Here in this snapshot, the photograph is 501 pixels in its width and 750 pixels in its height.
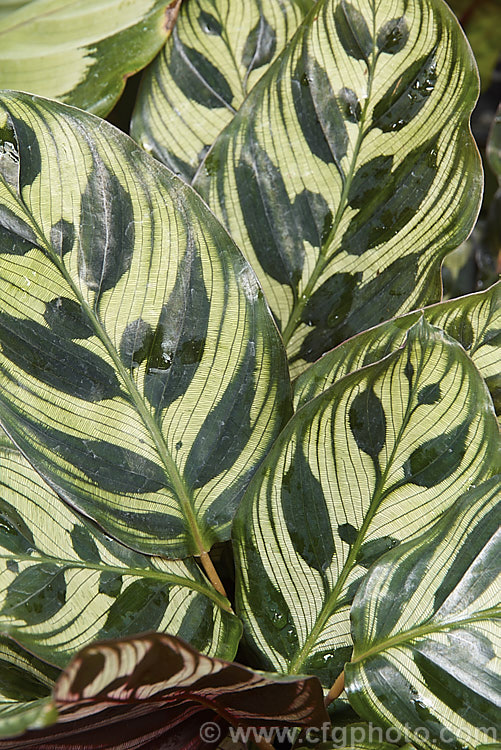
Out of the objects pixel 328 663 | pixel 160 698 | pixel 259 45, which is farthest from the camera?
pixel 259 45

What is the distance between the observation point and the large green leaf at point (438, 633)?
512 mm

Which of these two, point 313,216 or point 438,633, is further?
point 313,216

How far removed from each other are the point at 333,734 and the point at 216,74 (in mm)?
766

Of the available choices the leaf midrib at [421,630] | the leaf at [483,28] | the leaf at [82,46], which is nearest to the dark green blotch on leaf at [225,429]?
the leaf midrib at [421,630]

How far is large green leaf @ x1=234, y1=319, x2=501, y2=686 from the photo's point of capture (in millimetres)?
530

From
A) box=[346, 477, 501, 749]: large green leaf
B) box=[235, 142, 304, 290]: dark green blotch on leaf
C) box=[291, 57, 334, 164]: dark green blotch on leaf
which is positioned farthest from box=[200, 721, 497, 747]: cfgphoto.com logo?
box=[291, 57, 334, 164]: dark green blotch on leaf

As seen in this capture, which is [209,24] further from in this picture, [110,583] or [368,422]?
[110,583]

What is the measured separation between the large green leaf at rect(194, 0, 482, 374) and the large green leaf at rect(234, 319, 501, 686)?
0.62ft

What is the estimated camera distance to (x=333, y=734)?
0.57 meters

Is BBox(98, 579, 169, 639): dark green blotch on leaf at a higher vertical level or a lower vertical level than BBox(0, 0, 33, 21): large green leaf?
lower

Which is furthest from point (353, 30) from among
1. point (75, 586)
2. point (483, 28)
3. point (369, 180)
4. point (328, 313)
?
point (483, 28)

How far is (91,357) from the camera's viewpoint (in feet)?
1.85

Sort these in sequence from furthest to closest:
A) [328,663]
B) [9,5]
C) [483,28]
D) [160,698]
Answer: [483,28]
[9,5]
[328,663]
[160,698]

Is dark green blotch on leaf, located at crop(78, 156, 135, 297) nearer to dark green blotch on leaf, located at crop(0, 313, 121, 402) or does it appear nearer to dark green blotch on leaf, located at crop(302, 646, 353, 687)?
dark green blotch on leaf, located at crop(0, 313, 121, 402)
